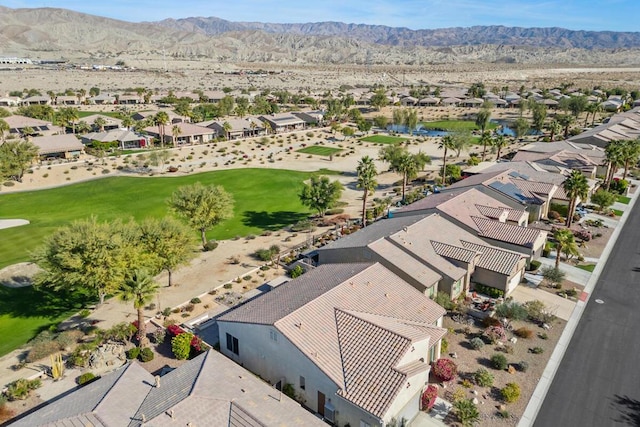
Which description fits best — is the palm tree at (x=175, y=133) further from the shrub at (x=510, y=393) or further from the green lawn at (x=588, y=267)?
the shrub at (x=510, y=393)

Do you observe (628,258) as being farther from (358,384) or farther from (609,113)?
(609,113)

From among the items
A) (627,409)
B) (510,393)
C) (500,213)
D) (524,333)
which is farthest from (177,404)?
(500,213)

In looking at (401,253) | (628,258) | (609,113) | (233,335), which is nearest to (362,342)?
(233,335)

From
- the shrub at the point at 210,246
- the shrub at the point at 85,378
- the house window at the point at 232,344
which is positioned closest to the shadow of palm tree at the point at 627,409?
the house window at the point at 232,344

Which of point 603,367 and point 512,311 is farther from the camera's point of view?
point 512,311

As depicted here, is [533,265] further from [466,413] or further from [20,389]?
[20,389]

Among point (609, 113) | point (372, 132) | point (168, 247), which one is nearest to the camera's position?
point (168, 247)
